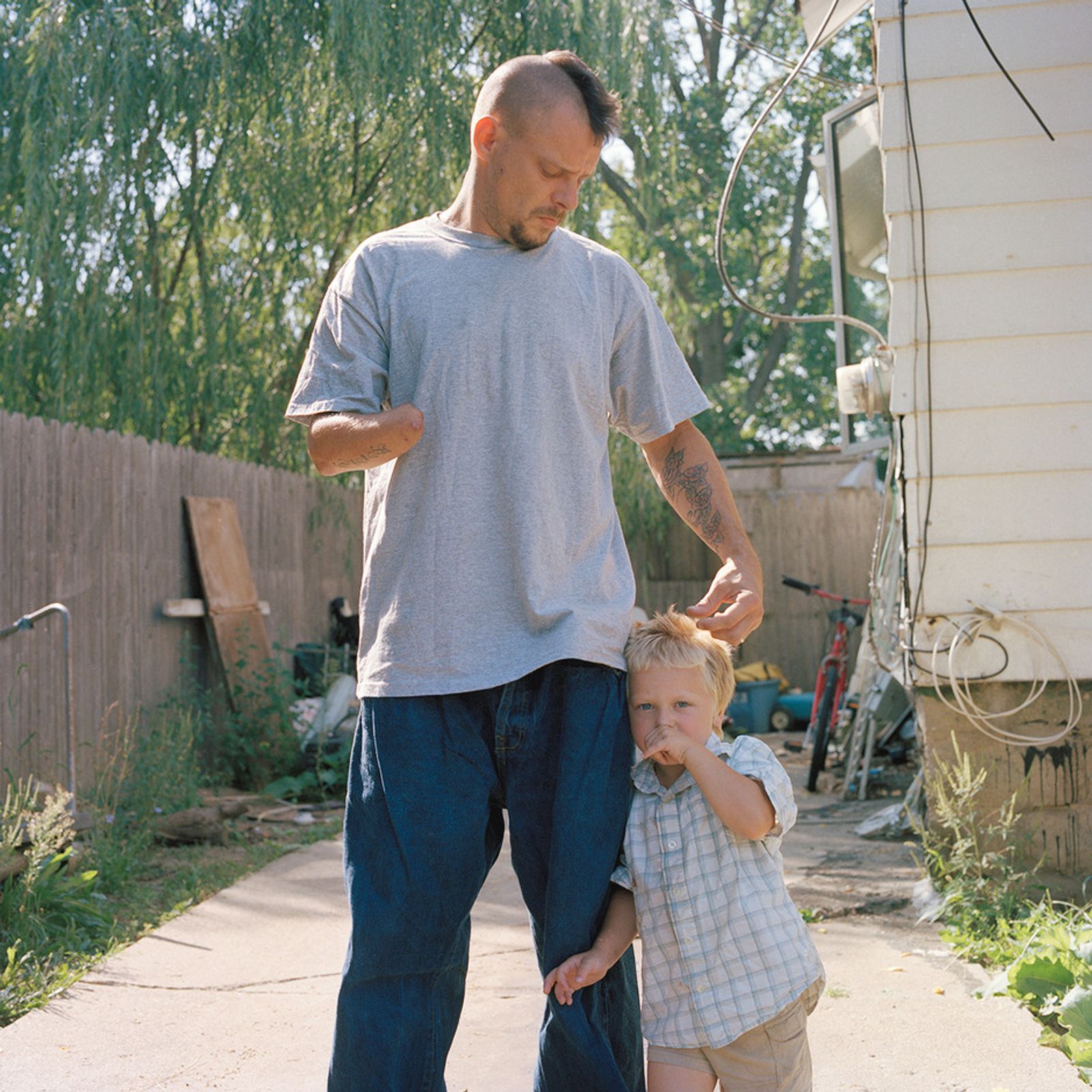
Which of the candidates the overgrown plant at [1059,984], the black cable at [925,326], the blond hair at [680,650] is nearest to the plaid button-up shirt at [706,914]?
the blond hair at [680,650]

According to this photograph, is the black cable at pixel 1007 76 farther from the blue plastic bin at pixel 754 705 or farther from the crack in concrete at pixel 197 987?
the blue plastic bin at pixel 754 705

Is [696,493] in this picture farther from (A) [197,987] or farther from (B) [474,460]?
(A) [197,987]

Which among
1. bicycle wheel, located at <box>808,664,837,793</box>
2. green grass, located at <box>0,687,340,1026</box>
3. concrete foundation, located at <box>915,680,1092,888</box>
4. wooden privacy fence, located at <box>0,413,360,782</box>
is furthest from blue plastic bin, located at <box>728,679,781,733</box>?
concrete foundation, located at <box>915,680,1092,888</box>

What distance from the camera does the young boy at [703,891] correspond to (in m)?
2.15

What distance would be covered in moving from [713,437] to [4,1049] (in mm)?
15270

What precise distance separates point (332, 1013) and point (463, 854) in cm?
166

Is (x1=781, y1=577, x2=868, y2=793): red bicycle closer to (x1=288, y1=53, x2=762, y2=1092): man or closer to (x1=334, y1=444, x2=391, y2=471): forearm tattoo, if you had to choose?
(x1=288, y1=53, x2=762, y2=1092): man

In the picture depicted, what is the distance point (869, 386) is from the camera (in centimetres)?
518

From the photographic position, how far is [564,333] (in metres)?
2.12

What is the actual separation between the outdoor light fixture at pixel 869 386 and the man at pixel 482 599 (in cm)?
320

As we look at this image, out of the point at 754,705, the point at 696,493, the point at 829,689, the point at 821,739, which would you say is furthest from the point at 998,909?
the point at 754,705

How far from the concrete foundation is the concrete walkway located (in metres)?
0.48

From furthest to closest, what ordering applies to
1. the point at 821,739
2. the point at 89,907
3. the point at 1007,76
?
1. the point at 821,739
2. the point at 89,907
3. the point at 1007,76

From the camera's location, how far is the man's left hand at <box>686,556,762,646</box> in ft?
7.21
